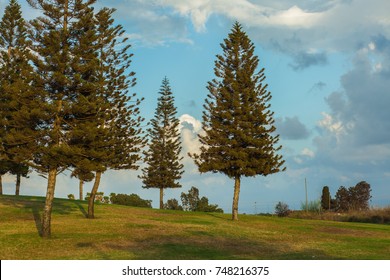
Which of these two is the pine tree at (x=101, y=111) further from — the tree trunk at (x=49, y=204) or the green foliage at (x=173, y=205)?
the green foliage at (x=173, y=205)

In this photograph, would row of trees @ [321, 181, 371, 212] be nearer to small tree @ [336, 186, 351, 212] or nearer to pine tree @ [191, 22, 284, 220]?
small tree @ [336, 186, 351, 212]

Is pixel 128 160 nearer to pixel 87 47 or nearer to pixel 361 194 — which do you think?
pixel 87 47

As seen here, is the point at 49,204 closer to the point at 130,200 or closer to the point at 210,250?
the point at 210,250

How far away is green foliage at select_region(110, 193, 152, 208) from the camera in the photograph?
64.8 m

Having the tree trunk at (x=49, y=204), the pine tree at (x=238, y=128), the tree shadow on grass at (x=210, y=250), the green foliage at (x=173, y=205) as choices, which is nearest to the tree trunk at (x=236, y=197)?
the pine tree at (x=238, y=128)

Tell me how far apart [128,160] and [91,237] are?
12794 millimetres

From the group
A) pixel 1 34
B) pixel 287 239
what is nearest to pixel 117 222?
pixel 287 239

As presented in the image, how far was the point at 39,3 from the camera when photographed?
23.5m

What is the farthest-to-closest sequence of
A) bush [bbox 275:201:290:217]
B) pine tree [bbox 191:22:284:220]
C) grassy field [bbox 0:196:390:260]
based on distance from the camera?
1. bush [bbox 275:201:290:217]
2. pine tree [bbox 191:22:284:220]
3. grassy field [bbox 0:196:390:260]

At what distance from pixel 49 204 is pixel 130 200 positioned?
4341 cm

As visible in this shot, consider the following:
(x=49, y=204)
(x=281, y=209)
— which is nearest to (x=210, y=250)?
(x=49, y=204)

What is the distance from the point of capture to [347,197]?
65.1 metres

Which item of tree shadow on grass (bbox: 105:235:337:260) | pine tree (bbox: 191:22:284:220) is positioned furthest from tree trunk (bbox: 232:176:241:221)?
tree shadow on grass (bbox: 105:235:337:260)

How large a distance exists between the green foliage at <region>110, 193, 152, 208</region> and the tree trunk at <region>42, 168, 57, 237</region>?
141ft
